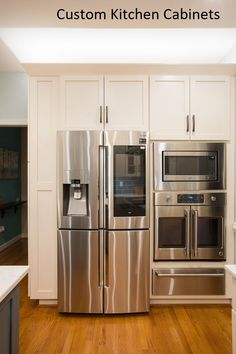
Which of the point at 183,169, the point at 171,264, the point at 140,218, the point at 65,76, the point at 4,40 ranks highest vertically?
the point at 4,40

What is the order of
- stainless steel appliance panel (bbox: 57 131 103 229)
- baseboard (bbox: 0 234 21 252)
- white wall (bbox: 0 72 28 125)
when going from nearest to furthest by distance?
stainless steel appliance panel (bbox: 57 131 103 229) < white wall (bbox: 0 72 28 125) < baseboard (bbox: 0 234 21 252)

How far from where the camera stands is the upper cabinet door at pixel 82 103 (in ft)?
8.91

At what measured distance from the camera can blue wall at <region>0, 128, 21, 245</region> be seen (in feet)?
17.3

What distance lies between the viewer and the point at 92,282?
2631 mm

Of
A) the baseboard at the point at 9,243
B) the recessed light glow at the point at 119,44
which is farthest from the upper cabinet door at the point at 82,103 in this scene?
the baseboard at the point at 9,243

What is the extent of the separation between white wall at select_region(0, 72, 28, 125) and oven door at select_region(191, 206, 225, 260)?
7.71 ft

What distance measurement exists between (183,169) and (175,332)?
4.93ft

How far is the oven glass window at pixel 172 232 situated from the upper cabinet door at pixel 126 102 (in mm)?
979

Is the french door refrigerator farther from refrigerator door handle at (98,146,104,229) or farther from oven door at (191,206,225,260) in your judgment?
oven door at (191,206,225,260)

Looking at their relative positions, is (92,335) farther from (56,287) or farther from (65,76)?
(65,76)

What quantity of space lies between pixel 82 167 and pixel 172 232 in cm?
112

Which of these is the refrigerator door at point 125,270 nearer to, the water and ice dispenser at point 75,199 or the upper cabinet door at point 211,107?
the water and ice dispenser at point 75,199

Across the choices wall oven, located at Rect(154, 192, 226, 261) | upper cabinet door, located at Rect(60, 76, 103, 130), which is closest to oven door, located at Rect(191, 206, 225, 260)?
wall oven, located at Rect(154, 192, 226, 261)

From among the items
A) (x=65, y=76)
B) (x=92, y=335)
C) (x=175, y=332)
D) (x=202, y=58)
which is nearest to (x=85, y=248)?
(x=92, y=335)
